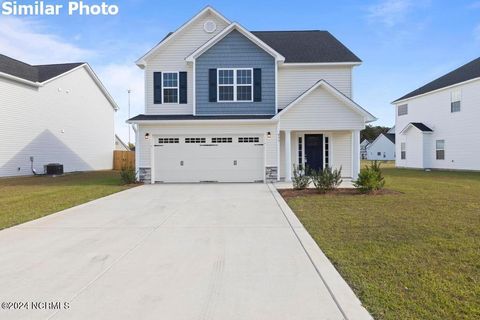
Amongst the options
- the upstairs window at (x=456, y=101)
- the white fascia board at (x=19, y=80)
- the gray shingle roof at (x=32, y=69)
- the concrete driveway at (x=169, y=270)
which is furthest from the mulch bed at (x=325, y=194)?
the gray shingle roof at (x=32, y=69)

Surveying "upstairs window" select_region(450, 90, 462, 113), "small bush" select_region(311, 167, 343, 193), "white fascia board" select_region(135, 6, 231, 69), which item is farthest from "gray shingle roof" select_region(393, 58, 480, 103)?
"white fascia board" select_region(135, 6, 231, 69)

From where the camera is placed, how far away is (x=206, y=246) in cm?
596

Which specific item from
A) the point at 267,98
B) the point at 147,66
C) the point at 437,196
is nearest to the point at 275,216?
the point at 437,196

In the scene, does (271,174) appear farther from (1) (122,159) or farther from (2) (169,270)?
(1) (122,159)

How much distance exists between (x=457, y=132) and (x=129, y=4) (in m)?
24.2

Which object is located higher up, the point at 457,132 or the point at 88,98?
the point at 88,98

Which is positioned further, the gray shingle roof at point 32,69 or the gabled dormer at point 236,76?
the gray shingle roof at point 32,69

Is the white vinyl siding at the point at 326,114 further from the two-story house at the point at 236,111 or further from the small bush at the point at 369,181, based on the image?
the small bush at the point at 369,181

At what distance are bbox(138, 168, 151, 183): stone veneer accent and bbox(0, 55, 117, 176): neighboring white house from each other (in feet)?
31.9

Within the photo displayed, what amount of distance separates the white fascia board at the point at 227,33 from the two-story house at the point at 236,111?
0.17 ft

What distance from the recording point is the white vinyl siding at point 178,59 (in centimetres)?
1770

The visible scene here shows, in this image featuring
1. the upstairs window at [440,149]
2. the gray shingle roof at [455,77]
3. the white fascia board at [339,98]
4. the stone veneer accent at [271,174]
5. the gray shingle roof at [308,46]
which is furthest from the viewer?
the upstairs window at [440,149]

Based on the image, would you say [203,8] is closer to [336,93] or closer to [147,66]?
[147,66]

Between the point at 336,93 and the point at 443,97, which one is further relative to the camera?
the point at 443,97
